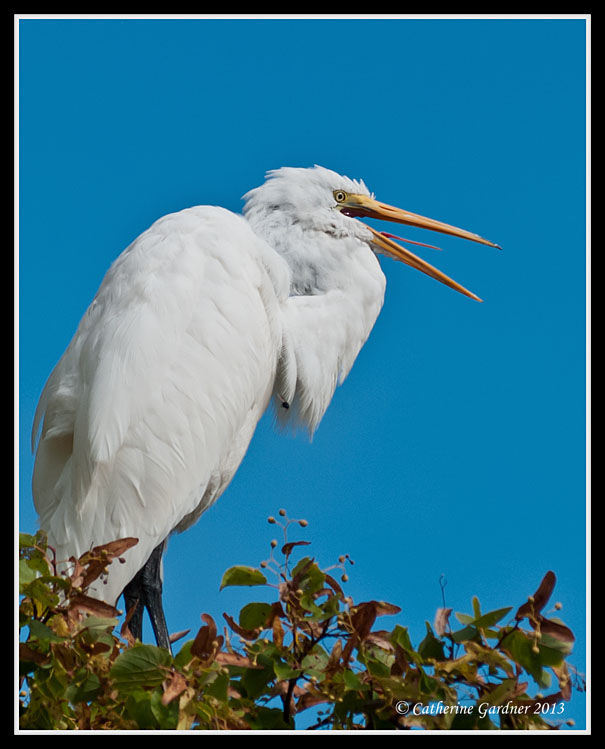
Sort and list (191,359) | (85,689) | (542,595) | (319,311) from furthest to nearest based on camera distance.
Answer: (319,311)
(191,359)
(85,689)
(542,595)

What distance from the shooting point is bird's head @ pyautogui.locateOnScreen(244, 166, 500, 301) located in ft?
11.0

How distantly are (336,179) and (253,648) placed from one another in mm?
2340

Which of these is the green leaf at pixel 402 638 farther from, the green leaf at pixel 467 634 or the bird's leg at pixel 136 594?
the bird's leg at pixel 136 594

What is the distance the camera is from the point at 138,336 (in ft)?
8.60

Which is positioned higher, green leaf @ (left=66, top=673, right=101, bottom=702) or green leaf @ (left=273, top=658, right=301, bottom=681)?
green leaf @ (left=273, top=658, right=301, bottom=681)

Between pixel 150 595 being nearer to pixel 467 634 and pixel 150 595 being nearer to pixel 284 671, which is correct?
pixel 284 671

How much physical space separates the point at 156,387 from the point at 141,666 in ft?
4.52

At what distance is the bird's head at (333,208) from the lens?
11.0 ft

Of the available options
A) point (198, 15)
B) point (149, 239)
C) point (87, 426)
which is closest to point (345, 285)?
point (149, 239)

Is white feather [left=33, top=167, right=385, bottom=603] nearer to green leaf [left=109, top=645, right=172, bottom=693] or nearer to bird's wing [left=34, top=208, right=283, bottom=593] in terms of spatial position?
bird's wing [left=34, top=208, right=283, bottom=593]

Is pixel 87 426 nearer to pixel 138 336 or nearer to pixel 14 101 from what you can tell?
pixel 138 336

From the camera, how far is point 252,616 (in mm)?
1499

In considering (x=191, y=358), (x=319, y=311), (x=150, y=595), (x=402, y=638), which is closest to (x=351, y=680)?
(x=402, y=638)

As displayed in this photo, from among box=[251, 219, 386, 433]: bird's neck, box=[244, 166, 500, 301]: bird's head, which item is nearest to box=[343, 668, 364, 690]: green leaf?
box=[251, 219, 386, 433]: bird's neck
